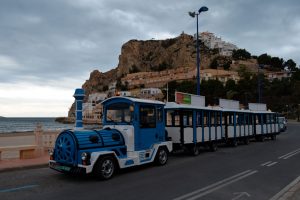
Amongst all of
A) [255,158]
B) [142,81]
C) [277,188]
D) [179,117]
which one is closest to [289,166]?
[255,158]

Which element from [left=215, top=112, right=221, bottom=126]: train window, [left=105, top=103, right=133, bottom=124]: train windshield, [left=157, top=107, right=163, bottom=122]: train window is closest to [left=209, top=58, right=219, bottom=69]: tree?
[left=215, top=112, right=221, bottom=126]: train window

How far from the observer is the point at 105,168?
428 inches

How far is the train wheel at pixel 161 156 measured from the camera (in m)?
13.7

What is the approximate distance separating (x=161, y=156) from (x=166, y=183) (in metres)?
3.63

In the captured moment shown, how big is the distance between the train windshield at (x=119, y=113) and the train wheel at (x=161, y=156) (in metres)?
2.13

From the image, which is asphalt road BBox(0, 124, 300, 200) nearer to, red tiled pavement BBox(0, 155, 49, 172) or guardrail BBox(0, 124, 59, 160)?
red tiled pavement BBox(0, 155, 49, 172)

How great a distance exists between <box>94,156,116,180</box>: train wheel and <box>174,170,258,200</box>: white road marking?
9.69 feet

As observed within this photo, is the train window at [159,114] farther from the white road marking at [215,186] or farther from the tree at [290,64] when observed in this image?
the tree at [290,64]

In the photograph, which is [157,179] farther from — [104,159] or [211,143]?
[211,143]

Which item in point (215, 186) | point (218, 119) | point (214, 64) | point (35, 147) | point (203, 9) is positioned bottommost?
point (215, 186)

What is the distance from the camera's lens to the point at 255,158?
16188 mm

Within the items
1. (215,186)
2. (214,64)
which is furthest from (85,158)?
(214,64)

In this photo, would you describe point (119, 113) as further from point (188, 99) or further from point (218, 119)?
point (218, 119)

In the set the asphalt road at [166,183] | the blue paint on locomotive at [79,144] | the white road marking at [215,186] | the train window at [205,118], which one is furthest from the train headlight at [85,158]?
the train window at [205,118]
